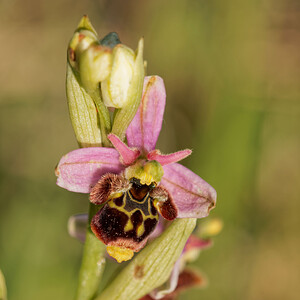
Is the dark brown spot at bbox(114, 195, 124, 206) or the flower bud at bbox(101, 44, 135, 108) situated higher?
the flower bud at bbox(101, 44, 135, 108)

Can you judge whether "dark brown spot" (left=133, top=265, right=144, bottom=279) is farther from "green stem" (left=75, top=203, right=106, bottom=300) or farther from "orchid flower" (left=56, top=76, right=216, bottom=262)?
"orchid flower" (left=56, top=76, right=216, bottom=262)

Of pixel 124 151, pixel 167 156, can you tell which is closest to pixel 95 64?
pixel 124 151

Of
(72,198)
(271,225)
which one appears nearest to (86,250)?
(72,198)

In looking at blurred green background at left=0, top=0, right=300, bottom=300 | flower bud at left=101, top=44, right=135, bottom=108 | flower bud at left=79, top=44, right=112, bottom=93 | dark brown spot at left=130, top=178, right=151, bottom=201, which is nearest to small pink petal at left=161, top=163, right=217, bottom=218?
dark brown spot at left=130, top=178, right=151, bottom=201

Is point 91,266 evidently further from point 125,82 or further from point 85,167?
point 125,82

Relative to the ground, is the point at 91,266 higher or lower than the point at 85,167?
lower
